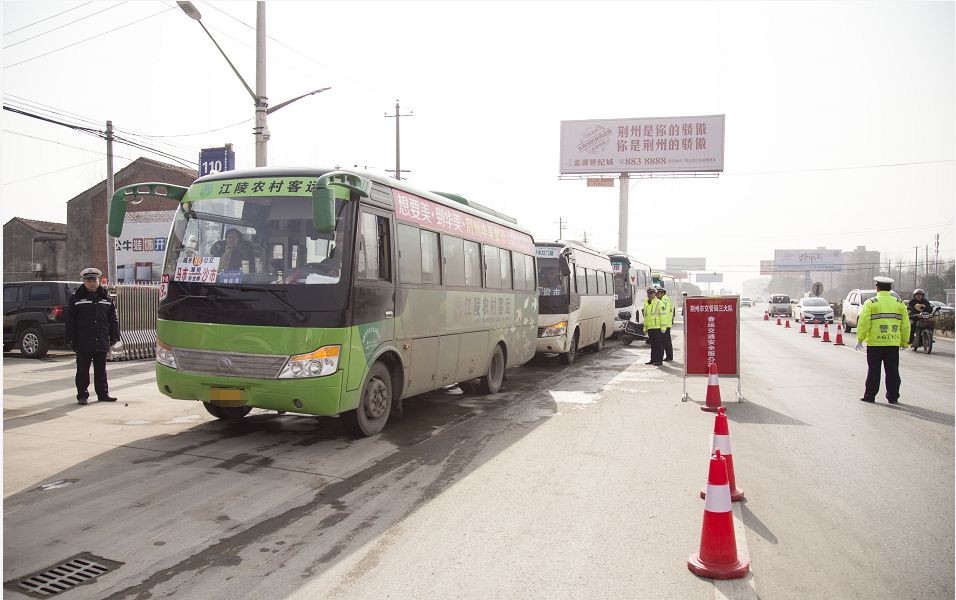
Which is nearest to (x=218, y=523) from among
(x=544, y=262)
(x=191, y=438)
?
(x=191, y=438)

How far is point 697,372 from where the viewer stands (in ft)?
35.7

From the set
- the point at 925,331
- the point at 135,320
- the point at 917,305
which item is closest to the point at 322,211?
the point at 135,320

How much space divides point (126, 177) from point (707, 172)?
38.3 metres

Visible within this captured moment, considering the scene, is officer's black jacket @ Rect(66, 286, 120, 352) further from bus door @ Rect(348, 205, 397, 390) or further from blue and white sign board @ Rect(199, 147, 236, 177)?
blue and white sign board @ Rect(199, 147, 236, 177)

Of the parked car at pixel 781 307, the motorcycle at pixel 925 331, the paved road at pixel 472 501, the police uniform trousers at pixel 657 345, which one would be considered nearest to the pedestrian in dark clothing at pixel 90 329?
the paved road at pixel 472 501

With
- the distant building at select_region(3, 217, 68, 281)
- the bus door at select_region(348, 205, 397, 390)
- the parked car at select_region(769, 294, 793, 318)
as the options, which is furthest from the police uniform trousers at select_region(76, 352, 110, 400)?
the parked car at select_region(769, 294, 793, 318)

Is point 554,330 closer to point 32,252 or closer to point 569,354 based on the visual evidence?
point 569,354

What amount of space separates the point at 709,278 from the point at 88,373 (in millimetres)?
143587

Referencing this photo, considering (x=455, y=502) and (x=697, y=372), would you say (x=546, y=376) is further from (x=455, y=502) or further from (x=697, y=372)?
(x=455, y=502)

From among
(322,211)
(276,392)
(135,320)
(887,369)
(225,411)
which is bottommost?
(225,411)

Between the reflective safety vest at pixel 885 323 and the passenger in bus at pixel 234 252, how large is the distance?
918 centimetres

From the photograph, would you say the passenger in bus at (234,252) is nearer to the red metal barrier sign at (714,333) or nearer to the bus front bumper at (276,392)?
the bus front bumper at (276,392)

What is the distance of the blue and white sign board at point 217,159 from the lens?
63.3ft

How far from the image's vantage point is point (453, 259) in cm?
951
